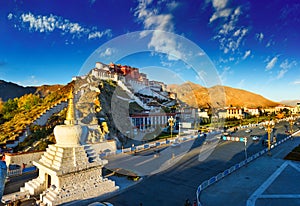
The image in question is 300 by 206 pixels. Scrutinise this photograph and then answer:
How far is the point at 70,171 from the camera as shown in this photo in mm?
10242

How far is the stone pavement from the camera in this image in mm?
10500

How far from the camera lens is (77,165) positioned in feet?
34.7

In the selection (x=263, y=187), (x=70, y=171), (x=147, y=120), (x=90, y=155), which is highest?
(x=147, y=120)

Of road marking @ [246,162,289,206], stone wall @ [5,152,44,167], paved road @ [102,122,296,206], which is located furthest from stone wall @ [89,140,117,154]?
road marking @ [246,162,289,206]

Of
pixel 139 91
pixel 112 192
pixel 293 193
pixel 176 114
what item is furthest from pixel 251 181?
pixel 139 91

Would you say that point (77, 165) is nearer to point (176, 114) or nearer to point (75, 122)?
point (75, 122)

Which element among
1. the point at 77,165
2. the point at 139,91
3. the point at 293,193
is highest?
the point at 139,91

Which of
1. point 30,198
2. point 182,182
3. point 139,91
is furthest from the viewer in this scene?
point 139,91

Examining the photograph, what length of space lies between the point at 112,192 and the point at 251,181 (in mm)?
8480

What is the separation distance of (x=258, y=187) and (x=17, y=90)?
156 m

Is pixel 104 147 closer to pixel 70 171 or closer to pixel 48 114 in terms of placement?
pixel 70 171

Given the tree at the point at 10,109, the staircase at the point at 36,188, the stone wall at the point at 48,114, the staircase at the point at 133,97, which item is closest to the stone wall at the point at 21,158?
the staircase at the point at 36,188

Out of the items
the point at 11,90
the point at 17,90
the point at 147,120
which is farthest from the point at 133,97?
the point at 11,90

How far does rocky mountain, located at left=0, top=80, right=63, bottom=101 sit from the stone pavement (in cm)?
13391
